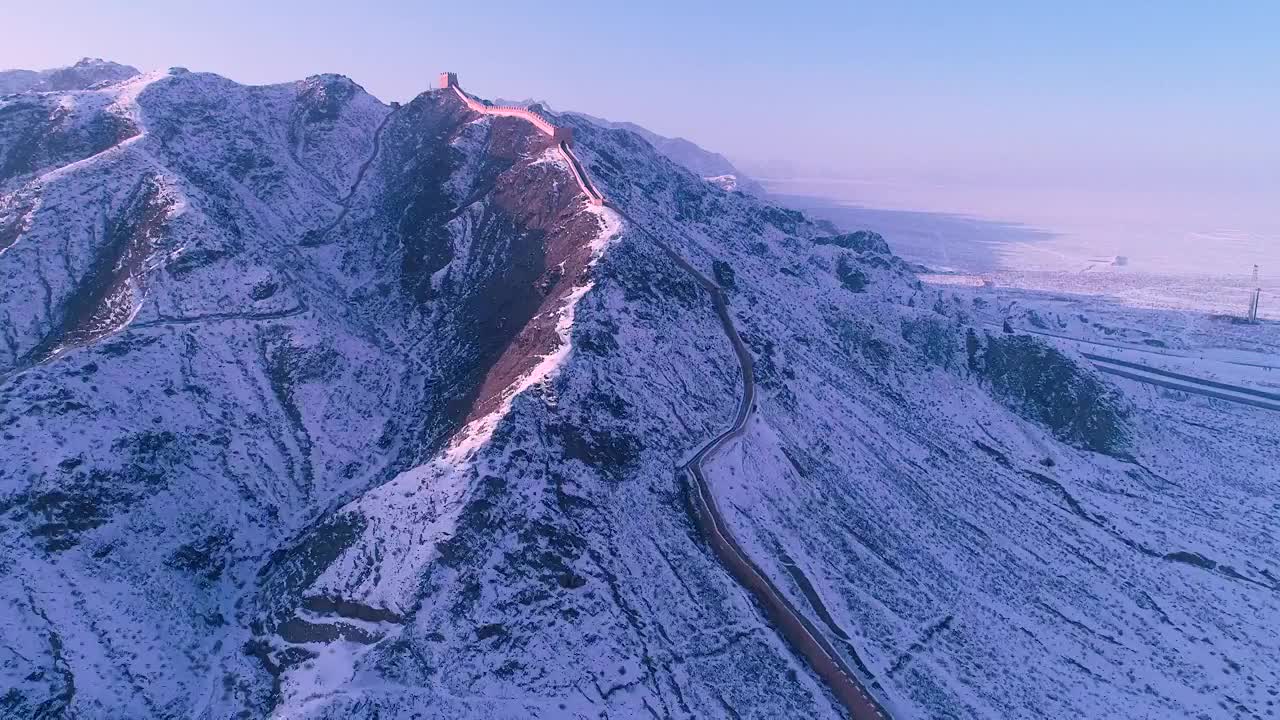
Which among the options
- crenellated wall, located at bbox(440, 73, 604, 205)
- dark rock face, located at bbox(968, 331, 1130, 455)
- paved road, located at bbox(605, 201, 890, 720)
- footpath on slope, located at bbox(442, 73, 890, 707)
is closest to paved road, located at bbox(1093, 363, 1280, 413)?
dark rock face, located at bbox(968, 331, 1130, 455)

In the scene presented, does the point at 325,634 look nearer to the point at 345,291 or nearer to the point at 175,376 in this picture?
the point at 175,376

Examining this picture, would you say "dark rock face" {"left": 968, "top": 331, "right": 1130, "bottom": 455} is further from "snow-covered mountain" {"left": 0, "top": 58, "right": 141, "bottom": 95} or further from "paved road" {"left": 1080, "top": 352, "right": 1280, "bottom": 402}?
"snow-covered mountain" {"left": 0, "top": 58, "right": 141, "bottom": 95}

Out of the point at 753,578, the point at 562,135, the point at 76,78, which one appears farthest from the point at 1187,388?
the point at 76,78

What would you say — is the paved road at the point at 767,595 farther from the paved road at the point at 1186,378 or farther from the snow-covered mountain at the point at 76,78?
the snow-covered mountain at the point at 76,78

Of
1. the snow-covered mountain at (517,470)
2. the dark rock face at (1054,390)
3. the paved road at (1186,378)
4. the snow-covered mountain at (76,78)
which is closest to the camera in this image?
the snow-covered mountain at (517,470)

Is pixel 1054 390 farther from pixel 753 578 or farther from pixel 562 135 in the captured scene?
pixel 562 135

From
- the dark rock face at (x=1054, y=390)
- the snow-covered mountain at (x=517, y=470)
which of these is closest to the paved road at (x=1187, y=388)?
the snow-covered mountain at (x=517, y=470)

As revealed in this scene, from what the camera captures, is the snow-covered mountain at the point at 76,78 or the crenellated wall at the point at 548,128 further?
the snow-covered mountain at the point at 76,78
